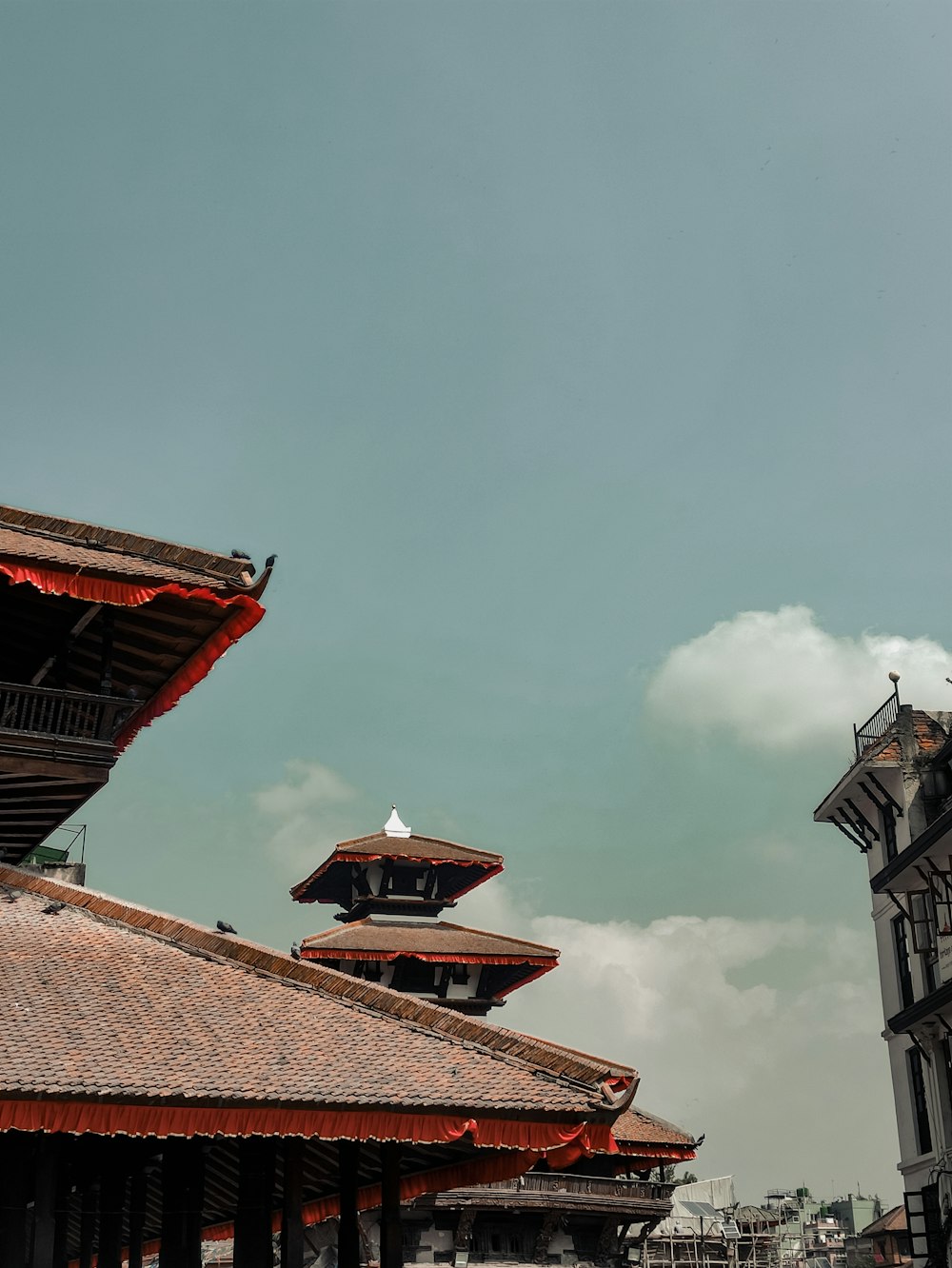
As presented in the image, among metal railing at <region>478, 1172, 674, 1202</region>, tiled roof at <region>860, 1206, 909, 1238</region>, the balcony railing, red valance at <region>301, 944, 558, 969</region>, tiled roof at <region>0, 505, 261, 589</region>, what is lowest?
metal railing at <region>478, 1172, 674, 1202</region>

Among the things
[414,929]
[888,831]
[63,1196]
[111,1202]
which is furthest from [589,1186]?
[111,1202]

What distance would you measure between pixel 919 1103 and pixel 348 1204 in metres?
30.4

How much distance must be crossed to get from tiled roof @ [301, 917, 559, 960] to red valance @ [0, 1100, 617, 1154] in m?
28.5

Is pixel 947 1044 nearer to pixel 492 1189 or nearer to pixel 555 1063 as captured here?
pixel 492 1189

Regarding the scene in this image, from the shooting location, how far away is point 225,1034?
37.6 feet

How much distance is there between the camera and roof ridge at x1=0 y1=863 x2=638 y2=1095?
1191cm

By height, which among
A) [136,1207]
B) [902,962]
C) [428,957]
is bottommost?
[136,1207]

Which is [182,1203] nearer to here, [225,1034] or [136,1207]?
[225,1034]

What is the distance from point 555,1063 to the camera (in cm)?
1183

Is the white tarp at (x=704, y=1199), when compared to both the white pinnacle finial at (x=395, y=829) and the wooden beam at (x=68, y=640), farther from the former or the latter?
the wooden beam at (x=68, y=640)

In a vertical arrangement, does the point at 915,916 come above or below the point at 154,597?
above

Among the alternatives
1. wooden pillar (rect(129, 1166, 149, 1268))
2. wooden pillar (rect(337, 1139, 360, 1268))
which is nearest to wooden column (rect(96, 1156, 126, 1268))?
wooden pillar (rect(129, 1166, 149, 1268))

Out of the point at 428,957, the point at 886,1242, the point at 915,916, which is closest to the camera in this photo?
the point at 915,916

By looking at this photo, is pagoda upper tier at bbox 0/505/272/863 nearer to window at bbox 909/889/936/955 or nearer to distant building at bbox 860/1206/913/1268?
window at bbox 909/889/936/955
